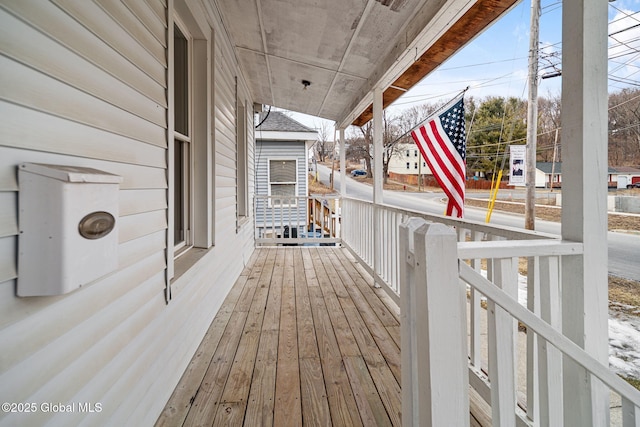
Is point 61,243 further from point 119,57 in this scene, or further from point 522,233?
point 522,233

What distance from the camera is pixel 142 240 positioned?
4.72 ft

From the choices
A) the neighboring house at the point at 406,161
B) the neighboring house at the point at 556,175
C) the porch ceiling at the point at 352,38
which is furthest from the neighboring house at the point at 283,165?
the neighboring house at the point at 406,161

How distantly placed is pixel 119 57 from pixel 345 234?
507 centimetres

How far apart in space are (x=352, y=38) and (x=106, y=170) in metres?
2.52

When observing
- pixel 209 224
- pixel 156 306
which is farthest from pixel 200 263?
pixel 156 306

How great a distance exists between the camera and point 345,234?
6.02 m

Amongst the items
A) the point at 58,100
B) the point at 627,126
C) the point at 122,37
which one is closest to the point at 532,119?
the point at 627,126

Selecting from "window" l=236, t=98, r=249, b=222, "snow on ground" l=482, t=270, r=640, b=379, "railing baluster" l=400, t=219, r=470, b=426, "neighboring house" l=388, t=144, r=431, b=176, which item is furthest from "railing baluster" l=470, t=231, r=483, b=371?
"neighboring house" l=388, t=144, r=431, b=176

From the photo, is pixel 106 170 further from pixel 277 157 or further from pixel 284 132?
pixel 277 157

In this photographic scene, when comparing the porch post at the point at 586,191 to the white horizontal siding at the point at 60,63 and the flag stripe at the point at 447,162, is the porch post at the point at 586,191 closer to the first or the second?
the flag stripe at the point at 447,162

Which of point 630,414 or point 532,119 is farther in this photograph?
point 532,119

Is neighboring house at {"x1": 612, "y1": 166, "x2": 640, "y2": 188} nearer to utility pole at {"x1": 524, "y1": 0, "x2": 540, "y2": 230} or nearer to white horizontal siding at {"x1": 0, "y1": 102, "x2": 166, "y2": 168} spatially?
utility pole at {"x1": 524, "y1": 0, "x2": 540, "y2": 230}

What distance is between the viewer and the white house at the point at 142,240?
792mm

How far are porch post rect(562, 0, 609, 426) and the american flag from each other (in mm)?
1564
